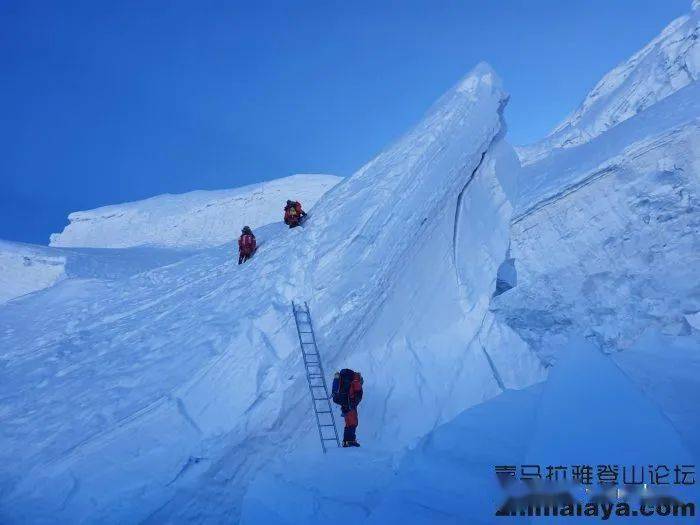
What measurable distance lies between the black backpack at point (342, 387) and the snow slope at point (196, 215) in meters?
23.4

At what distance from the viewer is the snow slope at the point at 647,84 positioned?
24797 millimetres

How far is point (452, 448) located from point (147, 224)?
32.6 meters

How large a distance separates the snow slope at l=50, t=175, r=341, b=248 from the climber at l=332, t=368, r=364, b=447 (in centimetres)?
2347

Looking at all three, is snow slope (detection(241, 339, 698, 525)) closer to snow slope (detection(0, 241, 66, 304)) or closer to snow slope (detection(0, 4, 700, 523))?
snow slope (detection(0, 4, 700, 523))

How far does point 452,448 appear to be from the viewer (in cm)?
530

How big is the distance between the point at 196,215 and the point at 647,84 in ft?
94.4

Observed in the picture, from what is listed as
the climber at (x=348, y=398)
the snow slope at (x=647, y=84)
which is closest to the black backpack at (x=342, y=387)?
the climber at (x=348, y=398)

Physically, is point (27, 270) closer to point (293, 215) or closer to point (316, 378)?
point (293, 215)

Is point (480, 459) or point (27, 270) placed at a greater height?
point (27, 270)

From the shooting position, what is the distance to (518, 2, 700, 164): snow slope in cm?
2480

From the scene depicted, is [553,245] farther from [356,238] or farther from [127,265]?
[127,265]

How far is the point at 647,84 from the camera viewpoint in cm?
2614

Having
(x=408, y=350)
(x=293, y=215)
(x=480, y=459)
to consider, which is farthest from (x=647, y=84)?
(x=480, y=459)

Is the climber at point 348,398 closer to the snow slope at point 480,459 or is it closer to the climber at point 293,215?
the snow slope at point 480,459
